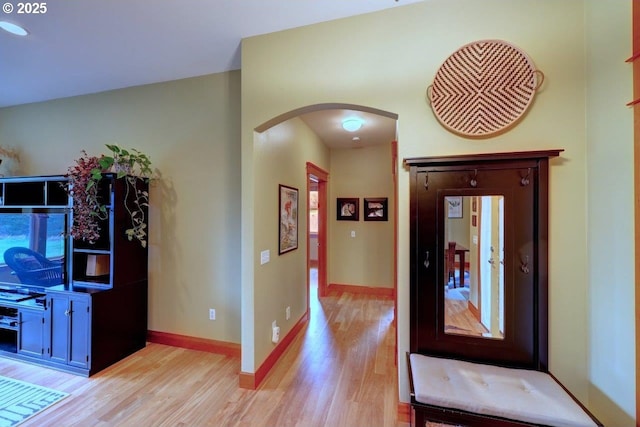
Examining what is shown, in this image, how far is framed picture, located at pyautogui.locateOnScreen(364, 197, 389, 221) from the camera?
16.3ft

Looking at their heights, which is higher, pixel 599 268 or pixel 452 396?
pixel 599 268

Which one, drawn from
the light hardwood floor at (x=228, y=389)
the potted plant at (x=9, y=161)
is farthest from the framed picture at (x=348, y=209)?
the potted plant at (x=9, y=161)

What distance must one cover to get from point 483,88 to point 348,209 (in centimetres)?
354

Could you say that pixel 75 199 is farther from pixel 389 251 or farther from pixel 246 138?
pixel 389 251

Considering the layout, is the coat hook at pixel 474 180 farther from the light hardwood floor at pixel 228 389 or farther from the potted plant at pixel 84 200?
the potted plant at pixel 84 200

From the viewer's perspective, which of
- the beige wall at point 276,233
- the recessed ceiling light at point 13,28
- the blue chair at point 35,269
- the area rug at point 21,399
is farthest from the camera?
the blue chair at point 35,269

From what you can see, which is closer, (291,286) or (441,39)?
(441,39)

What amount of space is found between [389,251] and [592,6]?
3.88m

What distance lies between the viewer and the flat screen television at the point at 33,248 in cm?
274

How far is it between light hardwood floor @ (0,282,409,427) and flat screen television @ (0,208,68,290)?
2.67 ft

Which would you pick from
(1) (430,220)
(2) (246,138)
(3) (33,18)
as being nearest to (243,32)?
(2) (246,138)

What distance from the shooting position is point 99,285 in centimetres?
263

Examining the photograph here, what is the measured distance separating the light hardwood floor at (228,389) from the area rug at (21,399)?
0.21ft

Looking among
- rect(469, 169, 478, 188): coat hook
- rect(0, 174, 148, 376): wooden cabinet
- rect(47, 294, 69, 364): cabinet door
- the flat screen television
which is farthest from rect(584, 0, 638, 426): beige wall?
Answer: the flat screen television
